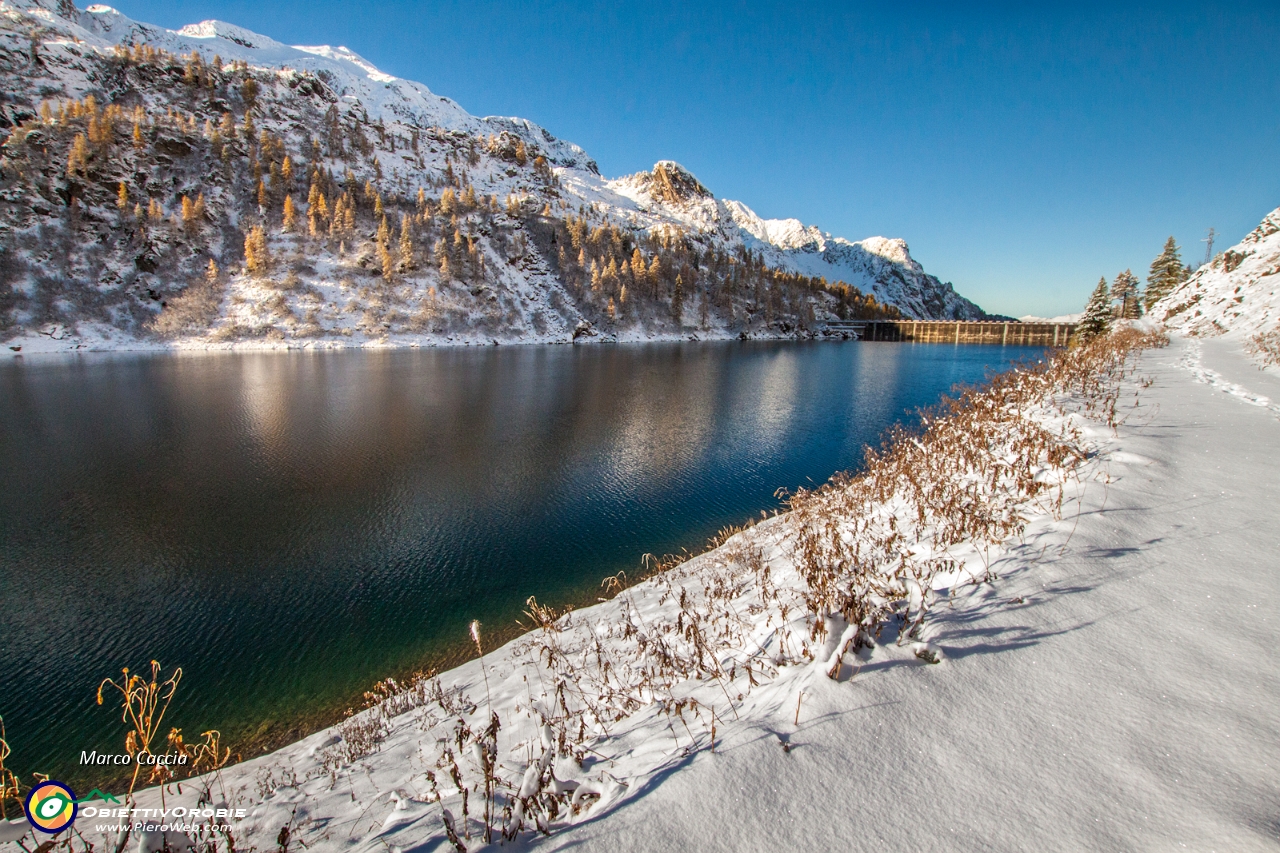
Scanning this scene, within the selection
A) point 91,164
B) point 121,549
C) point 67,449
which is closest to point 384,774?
point 121,549

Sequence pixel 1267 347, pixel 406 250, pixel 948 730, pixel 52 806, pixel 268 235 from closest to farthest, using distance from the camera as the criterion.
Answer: pixel 948 730 < pixel 52 806 < pixel 1267 347 < pixel 268 235 < pixel 406 250

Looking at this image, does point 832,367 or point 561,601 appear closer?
point 561,601

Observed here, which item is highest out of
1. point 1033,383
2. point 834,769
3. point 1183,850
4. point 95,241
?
point 95,241

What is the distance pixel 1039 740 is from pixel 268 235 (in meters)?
120

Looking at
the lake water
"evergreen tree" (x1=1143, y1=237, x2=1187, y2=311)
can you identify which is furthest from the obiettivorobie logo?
"evergreen tree" (x1=1143, y1=237, x2=1187, y2=311)

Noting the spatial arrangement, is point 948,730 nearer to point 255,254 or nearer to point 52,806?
point 52,806

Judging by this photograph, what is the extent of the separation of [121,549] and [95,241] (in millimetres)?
104406

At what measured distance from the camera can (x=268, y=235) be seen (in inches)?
3607

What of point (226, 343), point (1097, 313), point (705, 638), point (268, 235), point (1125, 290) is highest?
point (268, 235)

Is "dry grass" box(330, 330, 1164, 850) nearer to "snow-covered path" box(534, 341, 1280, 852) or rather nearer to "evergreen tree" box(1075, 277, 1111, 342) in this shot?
"snow-covered path" box(534, 341, 1280, 852)

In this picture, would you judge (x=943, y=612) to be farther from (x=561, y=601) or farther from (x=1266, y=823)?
(x=561, y=601)

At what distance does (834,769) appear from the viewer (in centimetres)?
280

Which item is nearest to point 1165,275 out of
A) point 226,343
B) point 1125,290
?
point 1125,290

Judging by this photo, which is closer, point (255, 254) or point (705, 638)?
point (705, 638)
